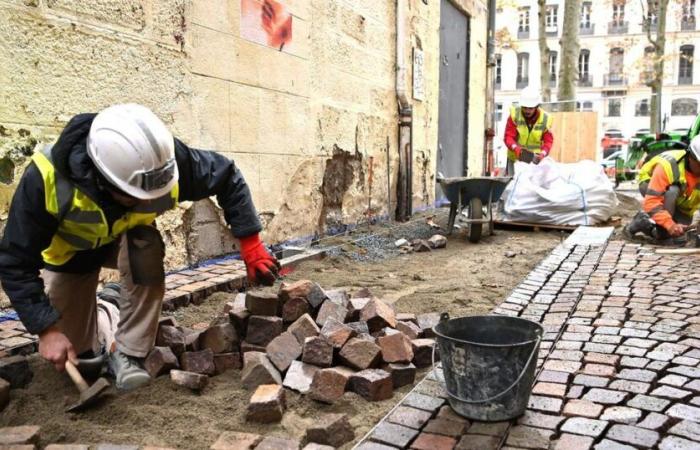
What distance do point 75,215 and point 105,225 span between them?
14 cm

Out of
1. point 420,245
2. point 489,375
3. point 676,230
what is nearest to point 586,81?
point 676,230

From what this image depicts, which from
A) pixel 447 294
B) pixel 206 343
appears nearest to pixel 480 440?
A: pixel 206 343

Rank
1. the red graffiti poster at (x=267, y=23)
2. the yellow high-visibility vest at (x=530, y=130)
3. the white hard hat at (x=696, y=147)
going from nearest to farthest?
the red graffiti poster at (x=267, y=23)
the white hard hat at (x=696, y=147)
the yellow high-visibility vest at (x=530, y=130)

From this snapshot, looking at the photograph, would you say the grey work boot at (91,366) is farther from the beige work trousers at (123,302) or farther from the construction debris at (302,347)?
the construction debris at (302,347)

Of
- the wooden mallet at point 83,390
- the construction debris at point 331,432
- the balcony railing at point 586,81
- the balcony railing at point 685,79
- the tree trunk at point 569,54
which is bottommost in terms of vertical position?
the construction debris at point 331,432

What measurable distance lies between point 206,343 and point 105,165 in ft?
3.84

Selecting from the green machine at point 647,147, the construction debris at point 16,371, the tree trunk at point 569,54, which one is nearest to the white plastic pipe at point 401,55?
the green machine at point 647,147

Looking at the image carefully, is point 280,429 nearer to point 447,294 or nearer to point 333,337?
point 333,337

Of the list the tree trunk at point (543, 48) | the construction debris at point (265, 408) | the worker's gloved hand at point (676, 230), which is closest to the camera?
the construction debris at point (265, 408)

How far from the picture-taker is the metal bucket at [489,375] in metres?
2.29

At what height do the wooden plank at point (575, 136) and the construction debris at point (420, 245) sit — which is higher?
the wooden plank at point (575, 136)

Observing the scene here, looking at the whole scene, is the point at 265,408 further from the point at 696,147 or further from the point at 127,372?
the point at 696,147

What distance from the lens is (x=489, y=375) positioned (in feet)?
7.56

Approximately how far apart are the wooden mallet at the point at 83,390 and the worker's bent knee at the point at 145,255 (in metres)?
0.48
